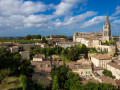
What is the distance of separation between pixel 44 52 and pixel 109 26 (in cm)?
3852

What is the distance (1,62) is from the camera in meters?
20.2

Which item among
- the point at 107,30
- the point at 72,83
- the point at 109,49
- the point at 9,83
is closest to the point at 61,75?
the point at 72,83

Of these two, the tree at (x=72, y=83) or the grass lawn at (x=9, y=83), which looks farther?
the tree at (x=72, y=83)

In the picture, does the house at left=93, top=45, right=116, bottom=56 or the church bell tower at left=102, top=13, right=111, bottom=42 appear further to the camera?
the church bell tower at left=102, top=13, right=111, bottom=42

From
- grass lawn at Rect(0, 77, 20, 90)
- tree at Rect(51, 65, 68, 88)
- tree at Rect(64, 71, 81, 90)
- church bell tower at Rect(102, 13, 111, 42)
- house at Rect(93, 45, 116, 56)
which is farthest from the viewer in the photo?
church bell tower at Rect(102, 13, 111, 42)

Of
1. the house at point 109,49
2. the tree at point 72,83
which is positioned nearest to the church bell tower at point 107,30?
the house at point 109,49

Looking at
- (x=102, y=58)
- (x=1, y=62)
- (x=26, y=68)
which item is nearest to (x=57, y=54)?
(x=102, y=58)

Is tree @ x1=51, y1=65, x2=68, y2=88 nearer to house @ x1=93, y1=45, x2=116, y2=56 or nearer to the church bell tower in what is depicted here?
house @ x1=93, y1=45, x2=116, y2=56

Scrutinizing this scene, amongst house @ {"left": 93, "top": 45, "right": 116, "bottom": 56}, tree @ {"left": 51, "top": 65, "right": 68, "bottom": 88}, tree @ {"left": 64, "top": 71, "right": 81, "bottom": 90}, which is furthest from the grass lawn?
house @ {"left": 93, "top": 45, "right": 116, "bottom": 56}

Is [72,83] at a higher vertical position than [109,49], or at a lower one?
lower

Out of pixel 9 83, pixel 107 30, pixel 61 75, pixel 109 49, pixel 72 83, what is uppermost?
pixel 107 30

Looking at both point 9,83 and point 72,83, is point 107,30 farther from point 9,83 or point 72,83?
point 9,83

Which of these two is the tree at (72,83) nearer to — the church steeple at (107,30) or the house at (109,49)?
the house at (109,49)

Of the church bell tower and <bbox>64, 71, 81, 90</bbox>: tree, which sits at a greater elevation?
the church bell tower
